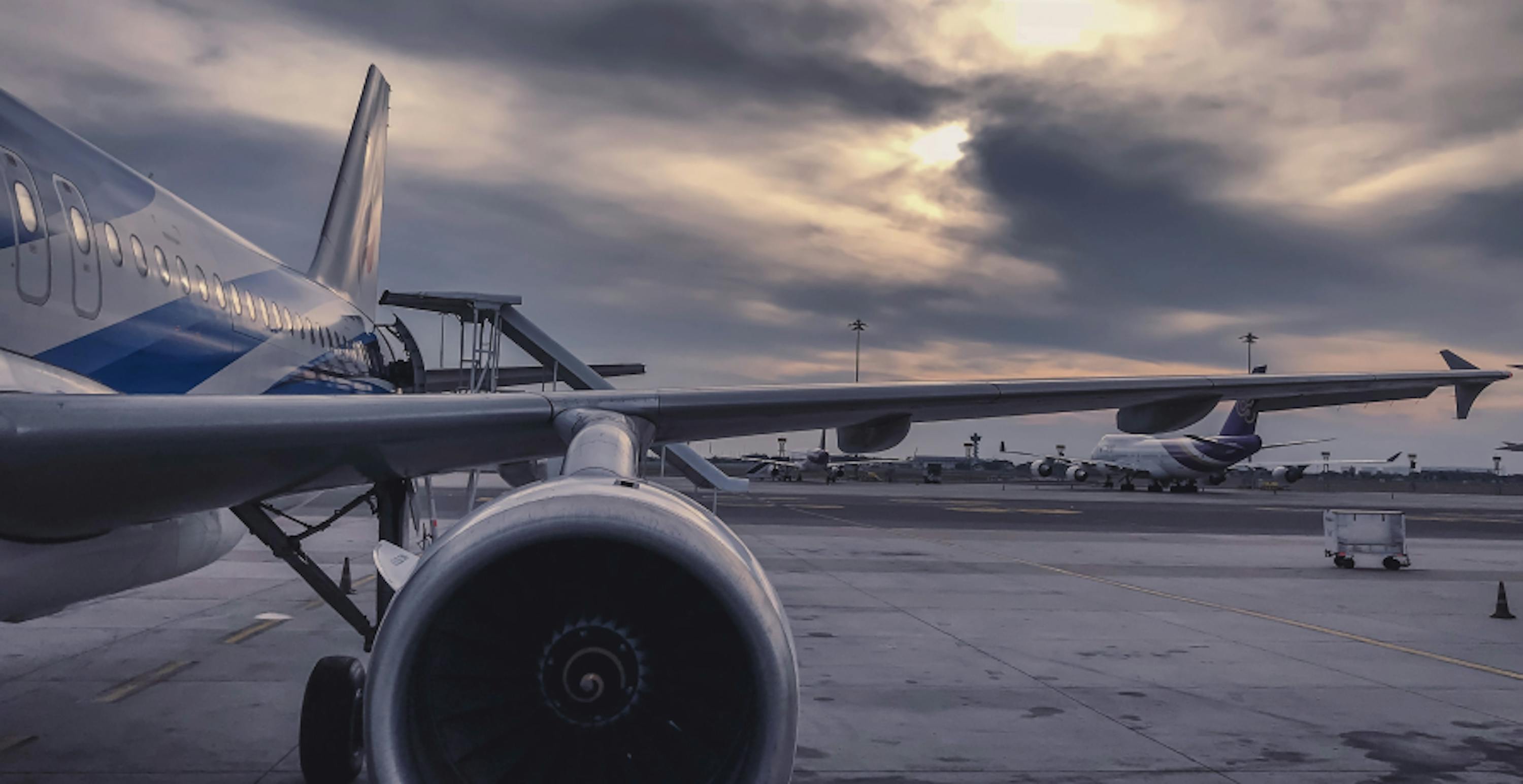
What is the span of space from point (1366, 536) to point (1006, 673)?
14067mm

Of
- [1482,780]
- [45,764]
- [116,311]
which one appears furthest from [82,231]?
[1482,780]

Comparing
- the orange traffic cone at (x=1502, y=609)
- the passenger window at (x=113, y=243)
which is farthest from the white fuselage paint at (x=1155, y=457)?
the passenger window at (x=113, y=243)

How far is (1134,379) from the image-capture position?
24.0 feet

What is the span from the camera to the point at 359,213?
12.6m

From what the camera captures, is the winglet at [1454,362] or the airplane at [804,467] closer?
the winglet at [1454,362]

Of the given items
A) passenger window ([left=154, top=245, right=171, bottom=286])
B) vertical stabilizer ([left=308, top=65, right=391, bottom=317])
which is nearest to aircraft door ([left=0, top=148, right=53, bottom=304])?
passenger window ([left=154, top=245, right=171, bottom=286])

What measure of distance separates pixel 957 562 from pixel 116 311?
639 inches

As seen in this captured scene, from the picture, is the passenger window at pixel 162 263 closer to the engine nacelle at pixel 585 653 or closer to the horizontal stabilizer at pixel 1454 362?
the engine nacelle at pixel 585 653

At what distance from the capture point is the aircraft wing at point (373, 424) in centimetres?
356

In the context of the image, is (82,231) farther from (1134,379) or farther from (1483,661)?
(1483,661)

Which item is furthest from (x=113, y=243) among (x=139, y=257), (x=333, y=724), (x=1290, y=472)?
(x=1290, y=472)

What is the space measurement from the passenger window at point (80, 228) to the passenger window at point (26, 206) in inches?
12.1

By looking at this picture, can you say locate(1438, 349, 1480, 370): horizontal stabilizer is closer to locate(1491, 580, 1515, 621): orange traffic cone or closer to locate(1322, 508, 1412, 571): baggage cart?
locate(1491, 580, 1515, 621): orange traffic cone

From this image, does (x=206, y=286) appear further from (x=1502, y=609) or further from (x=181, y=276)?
(x=1502, y=609)
